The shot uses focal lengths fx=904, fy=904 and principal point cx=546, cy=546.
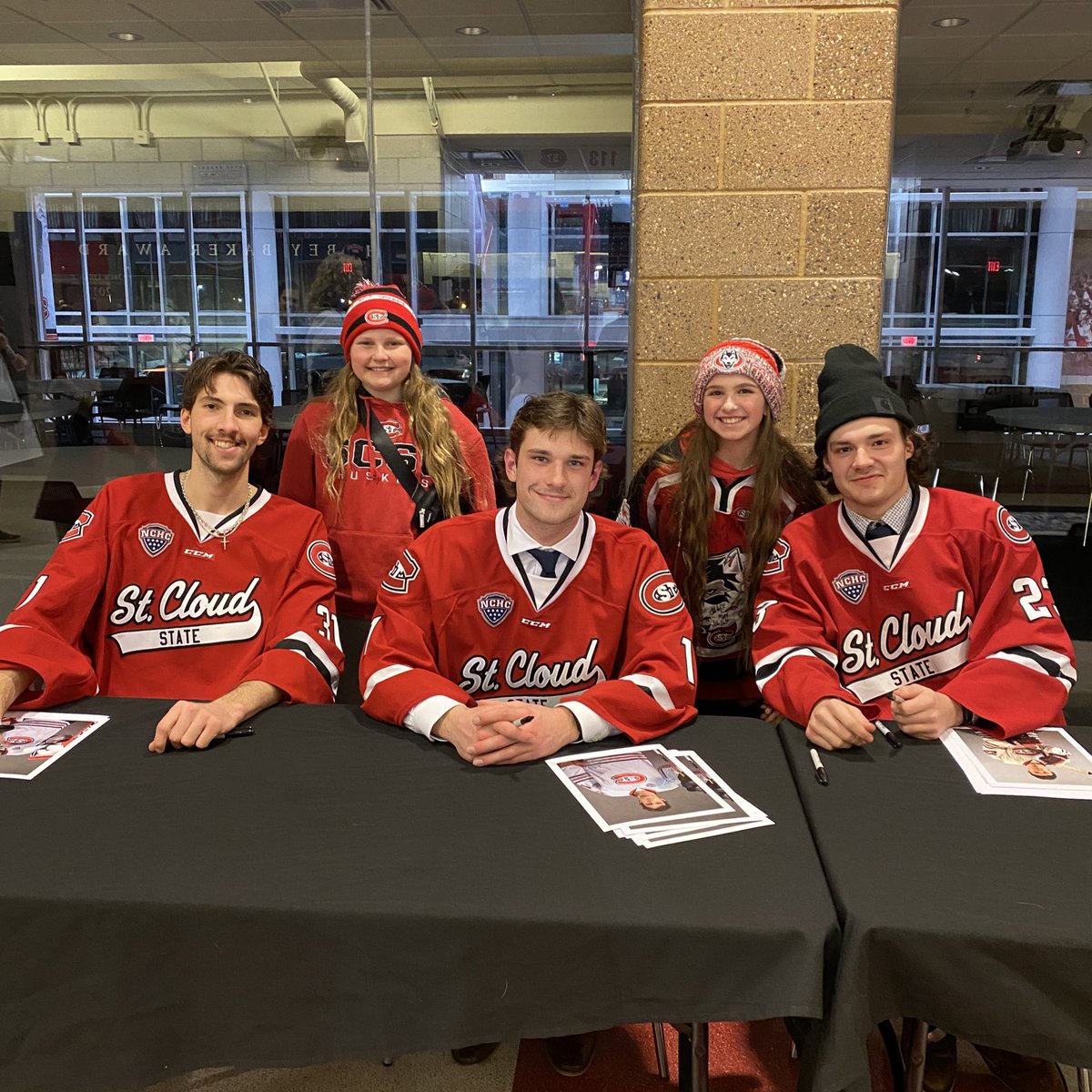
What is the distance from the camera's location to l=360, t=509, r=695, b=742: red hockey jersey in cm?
185

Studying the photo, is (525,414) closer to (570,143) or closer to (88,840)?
(88,840)

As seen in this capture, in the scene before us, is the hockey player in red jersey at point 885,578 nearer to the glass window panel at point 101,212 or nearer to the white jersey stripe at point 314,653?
the white jersey stripe at point 314,653

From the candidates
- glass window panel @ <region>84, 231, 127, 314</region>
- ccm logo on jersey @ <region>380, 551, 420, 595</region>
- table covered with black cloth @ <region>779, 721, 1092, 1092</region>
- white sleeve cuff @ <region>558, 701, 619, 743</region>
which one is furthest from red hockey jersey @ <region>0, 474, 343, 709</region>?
glass window panel @ <region>84, 231, 127, 314</region>

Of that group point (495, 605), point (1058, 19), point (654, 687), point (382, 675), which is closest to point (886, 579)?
point (654, 687)

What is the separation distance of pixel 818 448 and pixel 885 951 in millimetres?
1179

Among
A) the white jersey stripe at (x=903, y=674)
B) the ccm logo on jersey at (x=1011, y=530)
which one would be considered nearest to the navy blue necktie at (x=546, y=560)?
the white jersey stripe at (x=903, y=674)

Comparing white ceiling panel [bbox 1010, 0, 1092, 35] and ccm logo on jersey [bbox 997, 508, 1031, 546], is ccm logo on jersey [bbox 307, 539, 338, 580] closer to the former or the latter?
ccm logo on jersey [bbox 997, 508, 1031, 546]

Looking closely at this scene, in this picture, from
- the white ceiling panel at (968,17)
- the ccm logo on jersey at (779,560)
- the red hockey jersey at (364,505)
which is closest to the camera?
the ccm logo on jersey at (779,560)

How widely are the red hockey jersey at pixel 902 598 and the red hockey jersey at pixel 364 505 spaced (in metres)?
0.95

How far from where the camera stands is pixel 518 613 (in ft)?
6.08

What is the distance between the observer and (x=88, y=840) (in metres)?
1.23

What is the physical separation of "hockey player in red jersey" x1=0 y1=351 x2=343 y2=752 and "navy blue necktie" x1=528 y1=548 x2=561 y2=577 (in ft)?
1.59

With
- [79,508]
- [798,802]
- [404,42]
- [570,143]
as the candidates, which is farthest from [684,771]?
[79,508]

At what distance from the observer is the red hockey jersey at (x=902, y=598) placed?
5.96 ft
